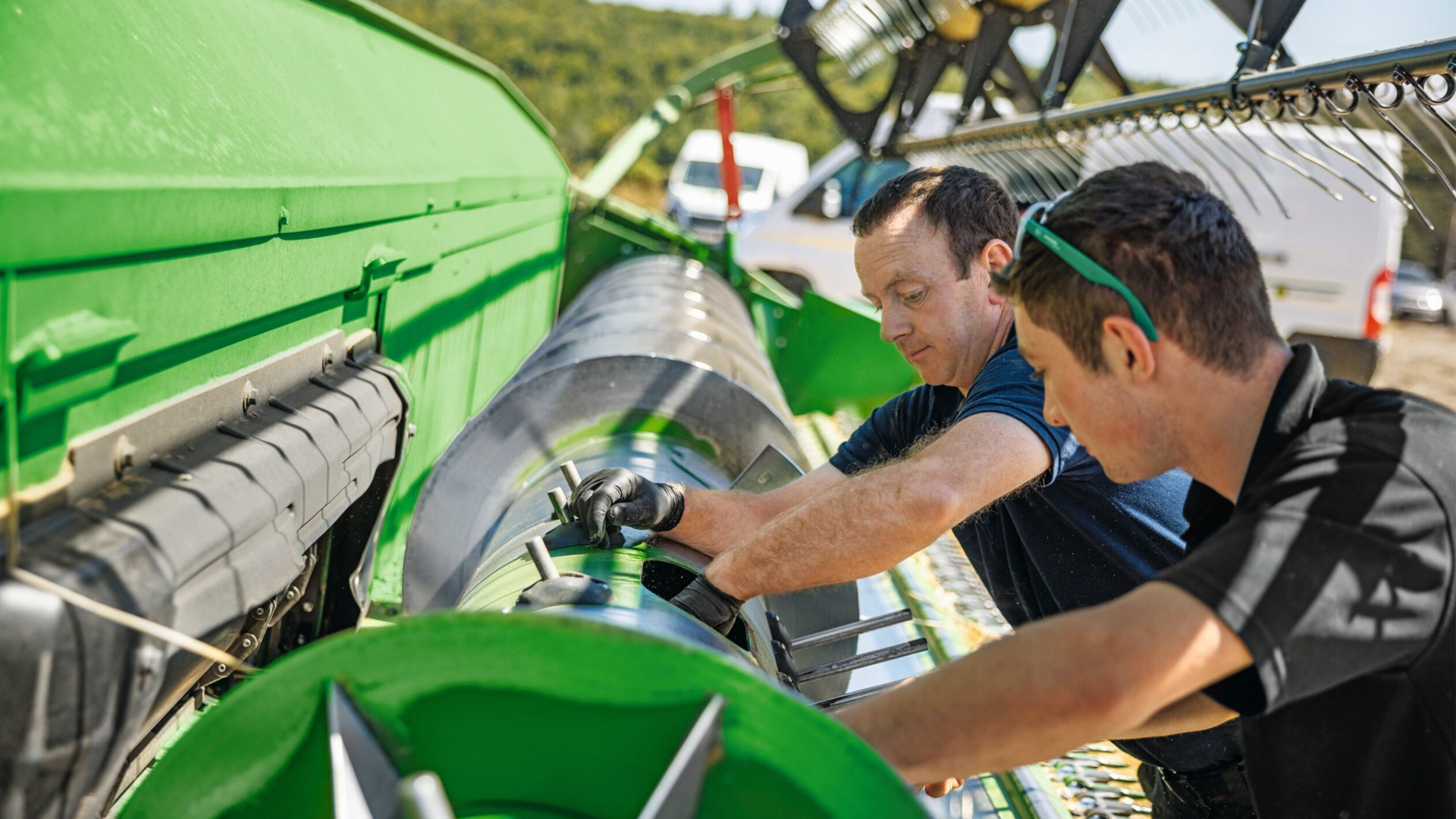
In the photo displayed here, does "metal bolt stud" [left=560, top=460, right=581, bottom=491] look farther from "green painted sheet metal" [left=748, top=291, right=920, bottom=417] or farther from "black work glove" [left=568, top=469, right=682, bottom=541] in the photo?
"green painted sheet metal" [left=748, top=291, right=920, bottom=417]

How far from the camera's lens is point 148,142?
1.59 meters

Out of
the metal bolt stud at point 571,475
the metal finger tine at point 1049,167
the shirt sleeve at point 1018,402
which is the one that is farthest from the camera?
the metal finger tine at point 1049,167

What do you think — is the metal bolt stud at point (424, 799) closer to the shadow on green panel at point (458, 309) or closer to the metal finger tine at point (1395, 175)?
the shadow on green panel at point (458, 309)

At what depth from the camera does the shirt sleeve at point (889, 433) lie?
2.86 meters

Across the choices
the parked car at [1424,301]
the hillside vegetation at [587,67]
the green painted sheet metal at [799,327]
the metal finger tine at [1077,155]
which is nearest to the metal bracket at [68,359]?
the metal finger tine at [1077,155]

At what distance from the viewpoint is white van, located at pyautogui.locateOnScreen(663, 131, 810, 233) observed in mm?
15578

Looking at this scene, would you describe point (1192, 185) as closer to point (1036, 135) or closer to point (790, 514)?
point (790, 514)

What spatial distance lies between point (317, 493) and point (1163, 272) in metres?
1.43

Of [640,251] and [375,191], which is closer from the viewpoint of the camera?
[375,191]

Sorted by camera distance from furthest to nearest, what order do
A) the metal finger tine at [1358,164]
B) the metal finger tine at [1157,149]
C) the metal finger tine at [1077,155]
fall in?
the metal finger tine at [1077,155] < the metal finger tine at [1157,149] < the metal finger tine at [1358,164]

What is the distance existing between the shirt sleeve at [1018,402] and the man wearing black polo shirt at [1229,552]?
0.48 m

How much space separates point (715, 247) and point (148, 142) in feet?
15.2

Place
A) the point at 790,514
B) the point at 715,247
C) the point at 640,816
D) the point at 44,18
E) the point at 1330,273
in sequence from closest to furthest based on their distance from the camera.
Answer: the point at 640,816
the point at 44,18
the point at 790,514
the point at 715,247
the point at 1330,273

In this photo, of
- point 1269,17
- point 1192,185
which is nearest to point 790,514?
point 1192,185
